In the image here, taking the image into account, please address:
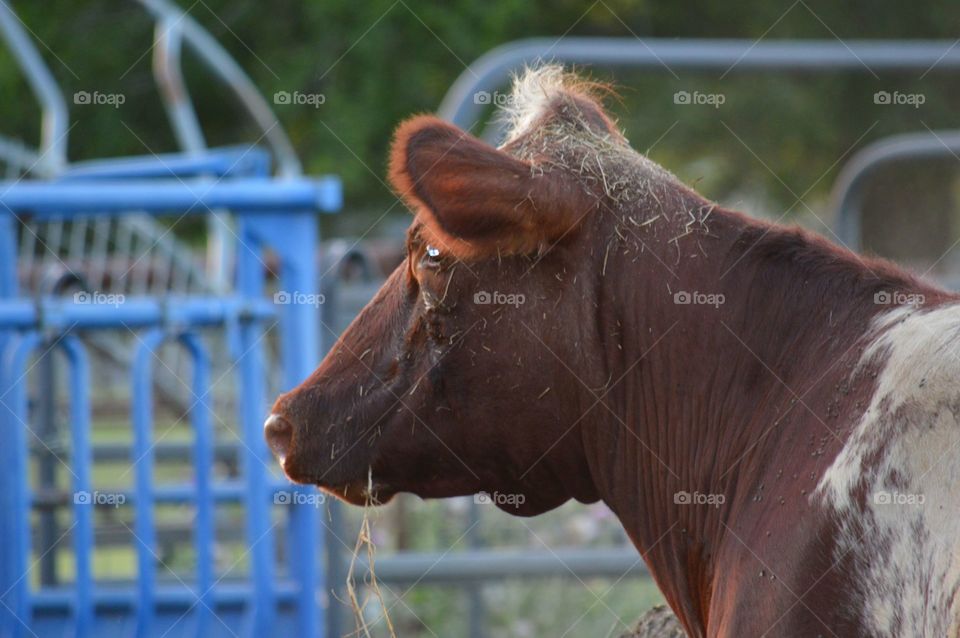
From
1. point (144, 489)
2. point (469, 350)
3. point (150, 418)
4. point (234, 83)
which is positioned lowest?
point (144, 489)

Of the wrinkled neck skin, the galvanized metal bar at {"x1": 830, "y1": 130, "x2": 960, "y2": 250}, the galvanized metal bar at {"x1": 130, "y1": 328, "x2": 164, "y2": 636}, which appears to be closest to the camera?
the wrinkled neck skin

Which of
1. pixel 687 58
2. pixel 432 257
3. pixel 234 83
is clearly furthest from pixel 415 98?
pixel 432 257

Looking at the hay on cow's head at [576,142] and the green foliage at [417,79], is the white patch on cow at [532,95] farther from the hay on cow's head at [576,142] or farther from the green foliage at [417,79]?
the green foliage at [417,79]

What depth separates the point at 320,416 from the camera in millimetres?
3000

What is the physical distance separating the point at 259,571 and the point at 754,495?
101 inches

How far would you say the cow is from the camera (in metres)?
2.36

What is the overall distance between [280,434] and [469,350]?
0.56 meters

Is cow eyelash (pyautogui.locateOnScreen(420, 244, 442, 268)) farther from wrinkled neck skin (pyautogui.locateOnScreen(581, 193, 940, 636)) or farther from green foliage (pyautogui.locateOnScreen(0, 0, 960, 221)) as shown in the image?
green foliage (pyautogui.locateOnScreen(0, 0, 960, 221))

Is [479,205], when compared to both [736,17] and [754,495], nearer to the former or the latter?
[754,495]

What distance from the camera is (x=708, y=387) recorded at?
8.88ft

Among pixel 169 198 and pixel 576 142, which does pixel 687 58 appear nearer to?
pixel 169 198

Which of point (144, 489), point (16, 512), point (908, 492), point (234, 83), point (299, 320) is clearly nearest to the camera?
point (908, 492)

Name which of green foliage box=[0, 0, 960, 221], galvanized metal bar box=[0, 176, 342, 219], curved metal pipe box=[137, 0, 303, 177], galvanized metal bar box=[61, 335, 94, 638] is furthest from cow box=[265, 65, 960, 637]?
green foliage box=[0, 0, 960, 221]

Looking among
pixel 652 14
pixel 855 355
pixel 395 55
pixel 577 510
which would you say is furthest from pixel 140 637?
pixel 652 14
